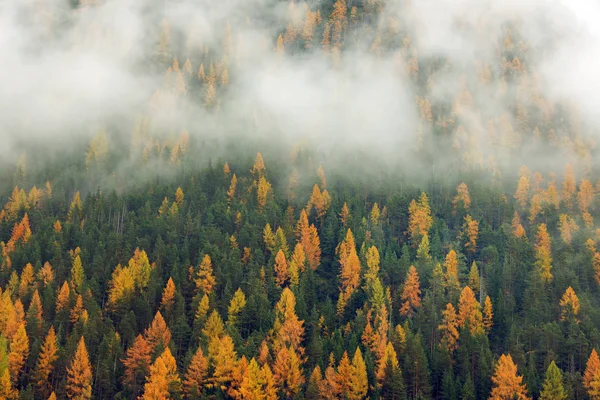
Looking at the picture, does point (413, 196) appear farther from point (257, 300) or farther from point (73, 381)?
point (73, 381)

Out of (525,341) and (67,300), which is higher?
(67,300)

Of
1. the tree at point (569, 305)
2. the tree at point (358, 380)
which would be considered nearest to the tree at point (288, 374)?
the tree at point (358, 380)

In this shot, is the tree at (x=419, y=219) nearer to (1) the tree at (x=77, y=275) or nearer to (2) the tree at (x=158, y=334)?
(2) the tree at (x=158, y=334)

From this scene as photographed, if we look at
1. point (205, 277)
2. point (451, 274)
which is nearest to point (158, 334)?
point (205, 277)

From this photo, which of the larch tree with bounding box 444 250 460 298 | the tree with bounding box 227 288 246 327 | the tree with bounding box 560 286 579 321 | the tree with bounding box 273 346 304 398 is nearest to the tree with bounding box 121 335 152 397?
the tree with bounding box 227 288 246 327

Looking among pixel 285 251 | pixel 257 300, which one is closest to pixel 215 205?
pixel 285 251
